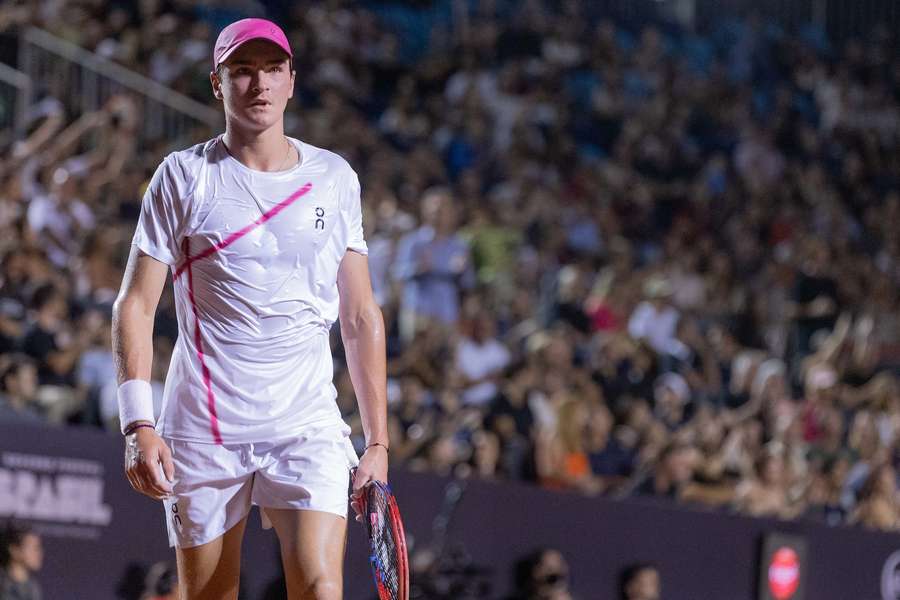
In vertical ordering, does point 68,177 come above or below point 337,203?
above

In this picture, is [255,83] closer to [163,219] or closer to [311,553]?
[163,219]

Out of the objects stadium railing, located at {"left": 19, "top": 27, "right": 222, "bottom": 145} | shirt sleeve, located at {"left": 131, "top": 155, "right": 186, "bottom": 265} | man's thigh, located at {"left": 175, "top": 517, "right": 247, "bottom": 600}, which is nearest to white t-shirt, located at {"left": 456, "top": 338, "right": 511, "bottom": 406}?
stadium railing, located at {"left": 19, "top": 27, "right": 222, "bottom": 145}

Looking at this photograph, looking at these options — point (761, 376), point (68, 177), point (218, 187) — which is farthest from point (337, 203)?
point (761, 376)

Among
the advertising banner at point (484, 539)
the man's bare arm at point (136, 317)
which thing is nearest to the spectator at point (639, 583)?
the advertising banner at point (484, 539)

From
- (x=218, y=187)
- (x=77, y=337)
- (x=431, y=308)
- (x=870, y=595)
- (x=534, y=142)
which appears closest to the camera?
(x=218, y=187)

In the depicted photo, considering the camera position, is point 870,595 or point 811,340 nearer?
point 870,595

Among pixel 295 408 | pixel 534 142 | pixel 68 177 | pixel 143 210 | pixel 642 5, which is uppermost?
pixel 642 5

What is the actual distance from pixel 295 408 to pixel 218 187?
0.69 metres

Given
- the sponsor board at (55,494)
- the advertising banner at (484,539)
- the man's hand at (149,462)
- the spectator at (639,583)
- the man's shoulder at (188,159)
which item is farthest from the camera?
the spectator at (639,583)

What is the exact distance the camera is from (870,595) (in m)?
10.9

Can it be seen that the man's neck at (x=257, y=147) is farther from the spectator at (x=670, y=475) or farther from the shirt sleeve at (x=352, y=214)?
the spectator at (x=670, y=475)

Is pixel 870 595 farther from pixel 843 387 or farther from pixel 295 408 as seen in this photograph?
pixel 295 408

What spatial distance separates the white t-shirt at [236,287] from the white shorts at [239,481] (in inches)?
1.6

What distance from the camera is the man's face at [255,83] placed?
4293 millimetres
